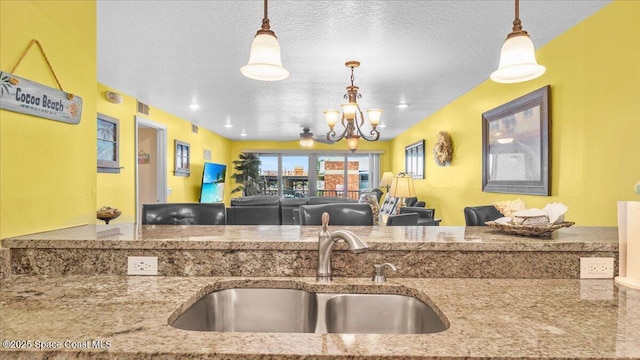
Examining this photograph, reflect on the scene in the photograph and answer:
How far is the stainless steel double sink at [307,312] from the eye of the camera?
1186 millimetres

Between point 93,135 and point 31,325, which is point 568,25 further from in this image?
point 31,325

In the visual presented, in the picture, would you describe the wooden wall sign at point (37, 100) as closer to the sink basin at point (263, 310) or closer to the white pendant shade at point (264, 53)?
the white pendant shade at point (264, 53)

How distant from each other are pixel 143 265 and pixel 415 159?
631 centimetres

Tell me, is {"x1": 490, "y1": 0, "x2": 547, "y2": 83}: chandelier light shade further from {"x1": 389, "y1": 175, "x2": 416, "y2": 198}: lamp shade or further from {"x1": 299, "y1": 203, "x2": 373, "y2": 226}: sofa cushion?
{"x1": 389, "y1": 175, "x2": 416, "y2": 198}: lamp shade

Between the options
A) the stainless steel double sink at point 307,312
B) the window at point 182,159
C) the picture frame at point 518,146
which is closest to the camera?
the stainless steel double sink at point 307,312

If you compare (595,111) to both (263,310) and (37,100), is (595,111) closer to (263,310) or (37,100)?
(263,310)

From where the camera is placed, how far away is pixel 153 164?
5.97m

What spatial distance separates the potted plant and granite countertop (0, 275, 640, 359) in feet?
26.4

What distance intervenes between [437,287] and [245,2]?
1963mm

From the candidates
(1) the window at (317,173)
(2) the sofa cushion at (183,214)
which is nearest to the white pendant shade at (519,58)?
(2) the sofa cushion at (183,214)

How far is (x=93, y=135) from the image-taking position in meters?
1.75

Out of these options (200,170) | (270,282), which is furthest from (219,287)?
(200,170)

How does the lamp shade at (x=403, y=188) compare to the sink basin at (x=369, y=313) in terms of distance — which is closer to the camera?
the sink basin at (x=369, y=313)

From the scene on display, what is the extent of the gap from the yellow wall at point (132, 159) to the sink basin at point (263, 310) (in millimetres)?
3698
